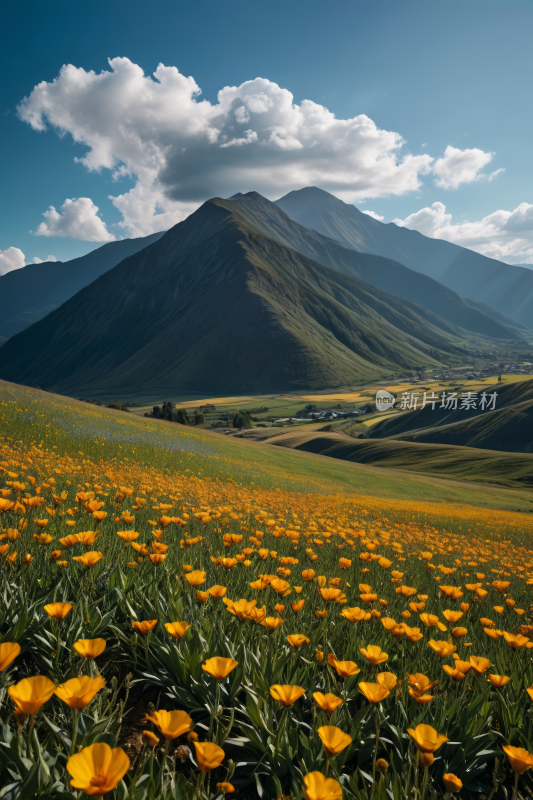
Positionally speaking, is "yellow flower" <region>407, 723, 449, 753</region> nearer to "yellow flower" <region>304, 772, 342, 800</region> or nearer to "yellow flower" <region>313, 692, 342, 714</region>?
"yellow flower" <region>313, 692, 342, 714</region>

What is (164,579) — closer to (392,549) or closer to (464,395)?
(392,549)

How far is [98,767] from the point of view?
1302 mm

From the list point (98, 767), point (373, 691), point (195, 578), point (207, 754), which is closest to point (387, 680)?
point (373, 691)

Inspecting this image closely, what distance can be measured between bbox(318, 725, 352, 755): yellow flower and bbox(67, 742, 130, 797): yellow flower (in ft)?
2.34

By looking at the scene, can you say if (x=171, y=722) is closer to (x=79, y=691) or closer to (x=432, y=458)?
(x=79, y=691)

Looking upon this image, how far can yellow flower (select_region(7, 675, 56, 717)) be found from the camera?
1.39m

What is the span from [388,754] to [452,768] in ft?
1.02

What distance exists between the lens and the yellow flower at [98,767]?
1.21 metres

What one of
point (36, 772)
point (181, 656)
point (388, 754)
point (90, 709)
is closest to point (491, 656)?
point (388, 754)

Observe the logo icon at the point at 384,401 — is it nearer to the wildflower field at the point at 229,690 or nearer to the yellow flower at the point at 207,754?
the wildflower field at the point at 229,690

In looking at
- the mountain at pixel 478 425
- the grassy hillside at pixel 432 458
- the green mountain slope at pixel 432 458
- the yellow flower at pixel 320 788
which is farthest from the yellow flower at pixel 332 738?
the mountain at pixel 478 425

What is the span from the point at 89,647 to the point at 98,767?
0.59 meters

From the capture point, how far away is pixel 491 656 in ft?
10.2

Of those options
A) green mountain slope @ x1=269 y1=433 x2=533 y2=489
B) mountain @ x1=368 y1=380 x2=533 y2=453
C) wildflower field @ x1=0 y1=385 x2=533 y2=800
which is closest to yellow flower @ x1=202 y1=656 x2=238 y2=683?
wildflower field @ x1=0 y1=385 x2=533 y2=800
